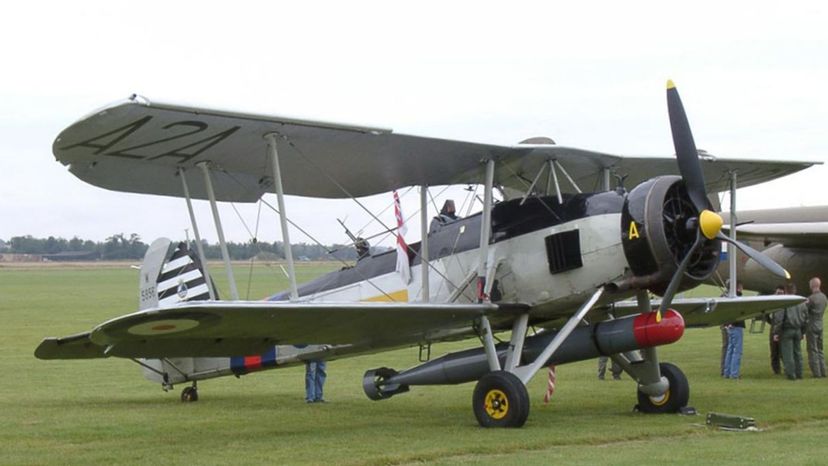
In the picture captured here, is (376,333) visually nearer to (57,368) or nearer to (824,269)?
(57,368)

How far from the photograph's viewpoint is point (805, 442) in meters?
9.55

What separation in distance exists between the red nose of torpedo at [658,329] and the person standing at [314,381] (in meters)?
4.45

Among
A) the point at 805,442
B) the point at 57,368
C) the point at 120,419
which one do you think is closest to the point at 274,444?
the point at 120,419

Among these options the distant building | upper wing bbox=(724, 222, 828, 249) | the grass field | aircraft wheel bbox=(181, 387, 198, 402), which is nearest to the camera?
the grass field

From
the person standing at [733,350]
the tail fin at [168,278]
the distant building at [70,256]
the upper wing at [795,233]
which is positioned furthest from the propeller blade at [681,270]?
the distant building at [70,256]

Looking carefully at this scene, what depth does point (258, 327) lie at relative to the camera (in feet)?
34.9

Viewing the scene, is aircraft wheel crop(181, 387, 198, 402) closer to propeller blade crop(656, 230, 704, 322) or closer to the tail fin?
the tail fin

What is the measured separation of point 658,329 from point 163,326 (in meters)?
4.59

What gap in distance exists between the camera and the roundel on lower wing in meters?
9.51

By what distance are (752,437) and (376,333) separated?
3.86 m

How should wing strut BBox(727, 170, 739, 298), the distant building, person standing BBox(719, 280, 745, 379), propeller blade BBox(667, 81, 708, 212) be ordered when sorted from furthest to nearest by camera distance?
the distant building → person standing BBox(719, 280, 745, 379) → wing strut BBox(727, 170, 739, 298) → propeller blade BBox(667, 81, 708, 212)

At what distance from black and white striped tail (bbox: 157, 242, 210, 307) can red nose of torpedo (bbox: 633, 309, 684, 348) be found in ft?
19.5

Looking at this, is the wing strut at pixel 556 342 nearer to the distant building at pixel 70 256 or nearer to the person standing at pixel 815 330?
the person standing at pixel 815 330

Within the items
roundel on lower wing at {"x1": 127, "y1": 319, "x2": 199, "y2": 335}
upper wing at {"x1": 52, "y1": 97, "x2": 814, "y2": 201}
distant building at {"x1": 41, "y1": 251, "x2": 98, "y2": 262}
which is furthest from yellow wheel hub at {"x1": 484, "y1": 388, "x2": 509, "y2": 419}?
distant building at {"x1": 41, "y1": 251, "x2": 98, "y2": 262}
